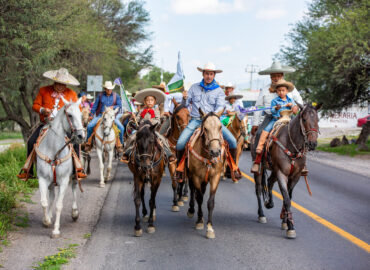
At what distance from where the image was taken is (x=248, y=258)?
22.8 ft

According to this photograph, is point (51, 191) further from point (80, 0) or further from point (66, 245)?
point (80, 0)

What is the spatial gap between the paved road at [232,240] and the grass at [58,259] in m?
0.16

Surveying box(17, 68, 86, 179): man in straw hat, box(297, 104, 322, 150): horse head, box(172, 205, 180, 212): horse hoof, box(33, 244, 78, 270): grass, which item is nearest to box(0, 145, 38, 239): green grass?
box(17, 68, 86, 179): man in straw hat

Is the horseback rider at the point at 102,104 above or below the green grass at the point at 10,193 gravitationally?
above

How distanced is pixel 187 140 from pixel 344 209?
13.2ft

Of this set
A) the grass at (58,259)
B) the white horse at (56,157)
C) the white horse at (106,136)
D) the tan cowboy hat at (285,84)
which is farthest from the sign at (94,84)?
the grass at (58,259)

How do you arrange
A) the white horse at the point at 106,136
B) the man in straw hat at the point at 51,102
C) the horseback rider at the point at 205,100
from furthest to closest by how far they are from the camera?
the white horse at the point at 106,136 < the horseback rider at the point at 205,100 < the man in straw hat at the point at 51,102

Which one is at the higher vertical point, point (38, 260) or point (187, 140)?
point (187, 140)

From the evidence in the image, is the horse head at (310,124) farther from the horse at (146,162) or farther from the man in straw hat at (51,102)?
the man in straw hat at (51,102)

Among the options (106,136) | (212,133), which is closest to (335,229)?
(212,133)

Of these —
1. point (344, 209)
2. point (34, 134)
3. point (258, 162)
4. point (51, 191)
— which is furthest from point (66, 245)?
point (344, 209)

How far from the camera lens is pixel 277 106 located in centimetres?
970

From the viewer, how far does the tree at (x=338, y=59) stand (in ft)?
81.0

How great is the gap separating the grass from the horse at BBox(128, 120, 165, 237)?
56.6 inches
